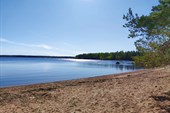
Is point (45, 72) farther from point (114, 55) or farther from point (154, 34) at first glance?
point (114, 55)

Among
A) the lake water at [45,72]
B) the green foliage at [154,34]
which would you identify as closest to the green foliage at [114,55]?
the lake water at [45,72]

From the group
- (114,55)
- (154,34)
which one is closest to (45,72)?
(154,34)

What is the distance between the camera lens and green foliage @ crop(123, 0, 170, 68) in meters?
9.87

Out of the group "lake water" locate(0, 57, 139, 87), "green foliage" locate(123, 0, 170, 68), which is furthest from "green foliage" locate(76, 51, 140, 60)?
"green foliage" locate(123, 0, 170, 68)

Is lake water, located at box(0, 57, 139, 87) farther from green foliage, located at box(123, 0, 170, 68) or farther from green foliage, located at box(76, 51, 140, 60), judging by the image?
green foliage, located at box(76, 51, 140, 60)

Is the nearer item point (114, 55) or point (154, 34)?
point (154, 34)

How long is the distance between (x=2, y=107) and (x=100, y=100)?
4264 mm

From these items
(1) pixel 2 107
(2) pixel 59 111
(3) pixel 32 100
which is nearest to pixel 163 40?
(2) pixel 59 111

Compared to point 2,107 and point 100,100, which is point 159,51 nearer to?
point 100,100

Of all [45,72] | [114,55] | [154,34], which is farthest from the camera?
[114,55]

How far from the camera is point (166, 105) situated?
340 inches

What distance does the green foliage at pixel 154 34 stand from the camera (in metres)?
9.87

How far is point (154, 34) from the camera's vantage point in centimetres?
1058

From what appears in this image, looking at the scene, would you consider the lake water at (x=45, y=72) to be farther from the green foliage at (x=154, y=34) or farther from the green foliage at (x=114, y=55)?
the green foliage at (x=114, y=55)
